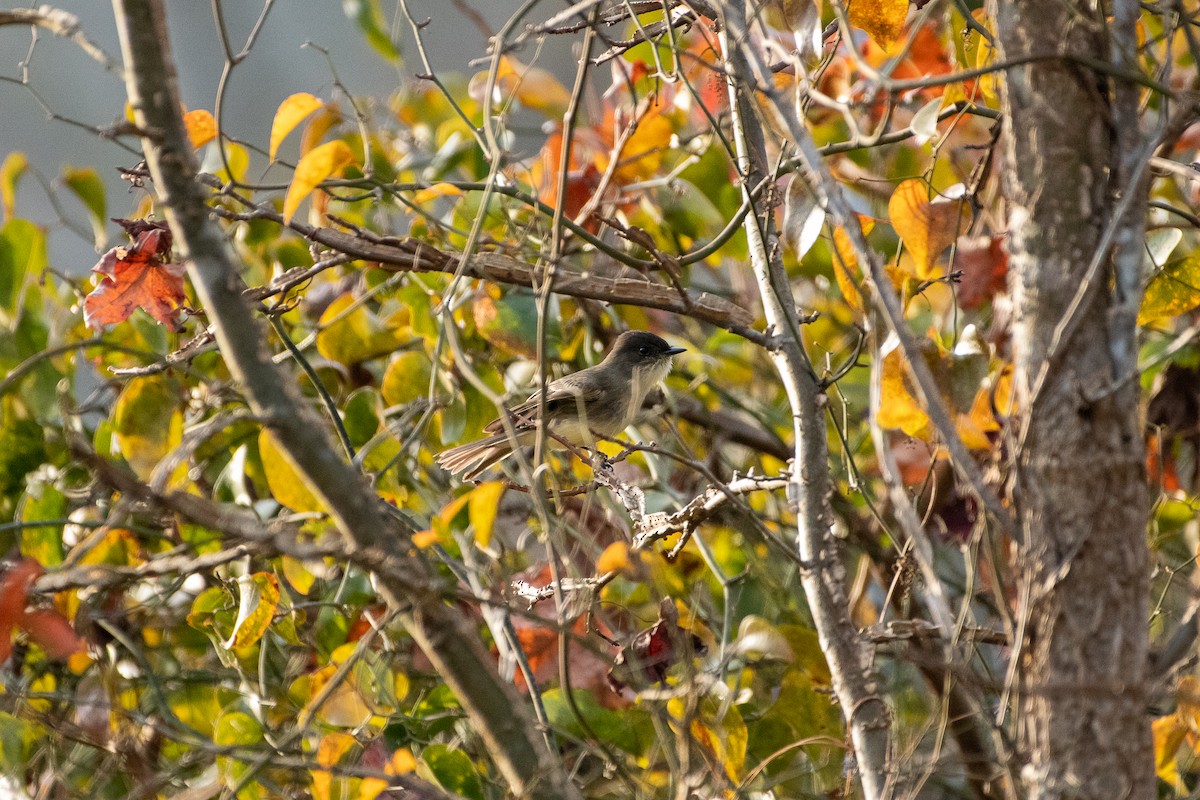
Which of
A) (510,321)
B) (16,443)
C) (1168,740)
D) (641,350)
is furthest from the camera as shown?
(641,350)

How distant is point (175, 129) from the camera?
1512mm

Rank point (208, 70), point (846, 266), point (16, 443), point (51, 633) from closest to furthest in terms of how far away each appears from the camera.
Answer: point (51, 633) → point (846, 266) → point (16, 443) → point (208, 70)

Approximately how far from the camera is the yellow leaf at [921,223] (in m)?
2.24

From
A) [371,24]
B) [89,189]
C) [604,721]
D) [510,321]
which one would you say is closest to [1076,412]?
[604,721]

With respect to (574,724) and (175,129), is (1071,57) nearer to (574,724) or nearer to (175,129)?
(175,129)

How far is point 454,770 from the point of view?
98.9 inches

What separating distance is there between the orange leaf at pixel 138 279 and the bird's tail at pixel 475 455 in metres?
1.48

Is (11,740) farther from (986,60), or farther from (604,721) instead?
(986,60)

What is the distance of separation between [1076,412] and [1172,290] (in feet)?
3.27

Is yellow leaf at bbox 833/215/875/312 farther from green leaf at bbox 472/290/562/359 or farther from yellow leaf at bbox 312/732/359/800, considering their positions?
yellow leaf at bbox 312/732/359/800

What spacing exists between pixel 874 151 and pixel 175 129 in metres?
3.21

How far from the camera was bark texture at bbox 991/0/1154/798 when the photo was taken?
1560mm

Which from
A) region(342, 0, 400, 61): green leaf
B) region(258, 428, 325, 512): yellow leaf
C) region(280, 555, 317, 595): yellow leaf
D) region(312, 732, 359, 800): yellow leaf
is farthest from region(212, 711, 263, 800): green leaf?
region(342, 0, 400, 61): green leaf

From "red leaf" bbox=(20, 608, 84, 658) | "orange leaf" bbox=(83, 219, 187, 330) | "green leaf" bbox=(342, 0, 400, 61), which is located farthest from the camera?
"green leaf" bbox=(342, 0, 400, 61)
